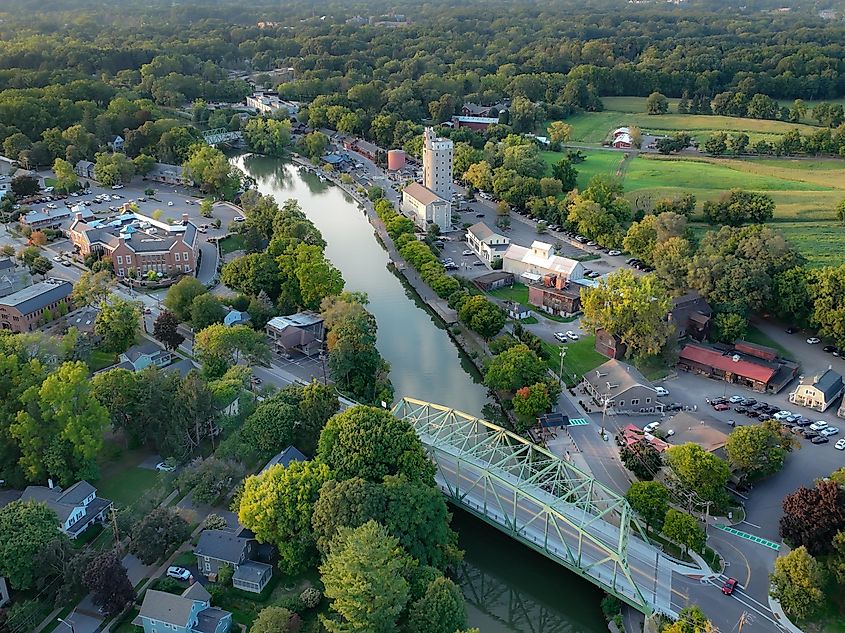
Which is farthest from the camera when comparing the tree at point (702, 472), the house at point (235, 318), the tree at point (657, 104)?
the tree at point (657, 104)

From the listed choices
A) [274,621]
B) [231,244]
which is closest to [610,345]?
[274,621]

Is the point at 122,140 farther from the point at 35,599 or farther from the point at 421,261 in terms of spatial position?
the point at 35,599

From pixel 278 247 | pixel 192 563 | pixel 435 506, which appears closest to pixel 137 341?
pixel 278 247

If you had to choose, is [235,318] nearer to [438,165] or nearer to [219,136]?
[438,165]

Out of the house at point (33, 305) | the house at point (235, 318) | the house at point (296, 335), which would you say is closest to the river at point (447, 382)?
the house at point (296, 335)

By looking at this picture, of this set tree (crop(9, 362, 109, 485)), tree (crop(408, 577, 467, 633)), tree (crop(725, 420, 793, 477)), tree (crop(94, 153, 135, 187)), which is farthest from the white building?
tree (crop(408, 577, 467, 633))

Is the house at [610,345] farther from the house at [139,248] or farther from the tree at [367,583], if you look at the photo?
the house at [139,248]
